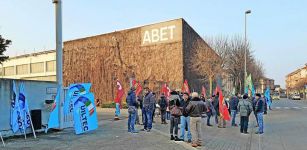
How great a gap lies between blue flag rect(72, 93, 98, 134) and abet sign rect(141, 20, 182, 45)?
25.6m

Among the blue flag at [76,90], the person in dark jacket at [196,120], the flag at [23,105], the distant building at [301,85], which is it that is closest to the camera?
the person in dark jacket at [196,120]

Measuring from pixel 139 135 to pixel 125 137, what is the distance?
83 centimetres

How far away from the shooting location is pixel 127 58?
44750 mm

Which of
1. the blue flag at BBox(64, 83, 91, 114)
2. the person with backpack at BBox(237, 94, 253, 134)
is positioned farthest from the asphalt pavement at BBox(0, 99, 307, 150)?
the blue flag at BBox(64, 83, 91, 114)

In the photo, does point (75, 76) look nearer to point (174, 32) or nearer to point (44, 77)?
point (44, 77)

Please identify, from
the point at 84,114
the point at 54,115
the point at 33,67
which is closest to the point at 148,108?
the point at 84,114

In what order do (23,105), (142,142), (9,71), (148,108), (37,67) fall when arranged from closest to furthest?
(142,142) < (23,105) < (148,108) < (37,67) < (9,71)

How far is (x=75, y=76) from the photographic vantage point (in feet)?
171

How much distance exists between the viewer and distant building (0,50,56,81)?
205 feet

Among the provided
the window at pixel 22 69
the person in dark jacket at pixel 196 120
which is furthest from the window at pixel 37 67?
the person in dark jacket at pixel 196 120

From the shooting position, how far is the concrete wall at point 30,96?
41.8ft

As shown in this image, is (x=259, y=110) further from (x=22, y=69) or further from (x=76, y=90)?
(x=22, y=69)

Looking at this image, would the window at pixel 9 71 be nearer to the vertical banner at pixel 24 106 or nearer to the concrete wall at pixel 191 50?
the concrete wall at pixel 191 50

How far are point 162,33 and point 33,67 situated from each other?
3429 centimetres
